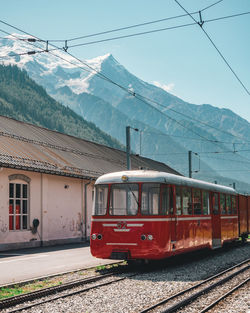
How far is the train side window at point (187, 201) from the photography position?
50.3 feet

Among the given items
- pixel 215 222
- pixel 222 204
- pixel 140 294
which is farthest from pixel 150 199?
pixel 222 204

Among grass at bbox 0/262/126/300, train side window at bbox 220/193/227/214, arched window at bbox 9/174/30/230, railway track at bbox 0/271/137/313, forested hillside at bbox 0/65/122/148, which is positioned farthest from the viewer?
forested hillside at bbox 0/65/122/148

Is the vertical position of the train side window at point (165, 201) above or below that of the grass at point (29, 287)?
above

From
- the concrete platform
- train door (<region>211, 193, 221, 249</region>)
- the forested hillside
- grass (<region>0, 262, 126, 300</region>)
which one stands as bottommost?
the concrete platform

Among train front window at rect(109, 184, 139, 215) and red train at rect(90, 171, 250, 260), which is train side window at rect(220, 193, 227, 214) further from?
train front window at rect(109, 184, 139, 215)

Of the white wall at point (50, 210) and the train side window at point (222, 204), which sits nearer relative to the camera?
the train side window at point (222, 204)

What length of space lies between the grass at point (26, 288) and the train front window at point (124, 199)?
8.88ft

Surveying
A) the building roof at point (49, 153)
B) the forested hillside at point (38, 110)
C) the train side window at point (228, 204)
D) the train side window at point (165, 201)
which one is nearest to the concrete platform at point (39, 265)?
the train side window at point (165, 201)

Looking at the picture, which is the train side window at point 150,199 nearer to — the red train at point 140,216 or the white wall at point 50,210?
the red train at point 140,216

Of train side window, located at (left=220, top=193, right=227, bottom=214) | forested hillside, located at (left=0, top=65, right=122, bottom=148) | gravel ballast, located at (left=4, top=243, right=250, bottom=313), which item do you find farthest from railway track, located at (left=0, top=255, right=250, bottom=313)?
forested hillside, located at (left=0, top=65, right=122, bottom=148)

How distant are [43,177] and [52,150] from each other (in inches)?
228

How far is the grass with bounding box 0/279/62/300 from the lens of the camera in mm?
10291

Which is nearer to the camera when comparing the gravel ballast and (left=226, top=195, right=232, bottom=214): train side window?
the gravel ballast

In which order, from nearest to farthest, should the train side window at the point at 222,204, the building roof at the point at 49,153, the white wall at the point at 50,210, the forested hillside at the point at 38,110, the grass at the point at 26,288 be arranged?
the grass at the point at 26,288
the train side window at the point at 222,204
the white wall at the point at 50,210
the building roof at the point at 49,153
the forested hillside at the point at 38,110
